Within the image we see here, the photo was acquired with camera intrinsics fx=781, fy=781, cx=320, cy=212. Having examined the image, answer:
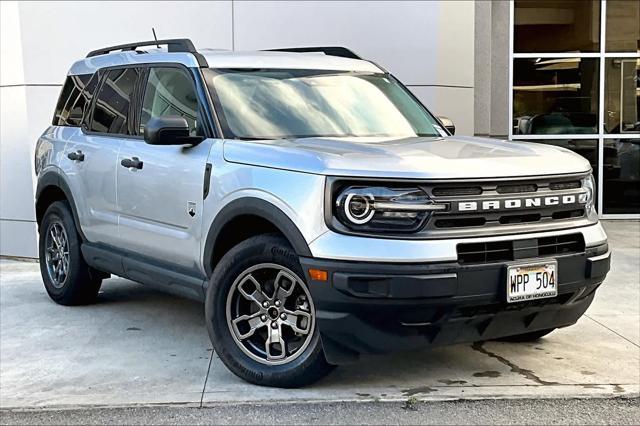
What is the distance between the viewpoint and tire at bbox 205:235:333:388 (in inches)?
172

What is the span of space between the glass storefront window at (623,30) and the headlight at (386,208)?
30.1 ft

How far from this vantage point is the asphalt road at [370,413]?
13.4ft

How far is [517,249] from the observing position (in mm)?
4156

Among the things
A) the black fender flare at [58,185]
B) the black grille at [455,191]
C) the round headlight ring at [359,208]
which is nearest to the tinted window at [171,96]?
the black fender flare at [58,185]

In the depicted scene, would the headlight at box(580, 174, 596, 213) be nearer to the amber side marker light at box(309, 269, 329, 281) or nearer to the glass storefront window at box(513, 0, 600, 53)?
the amber side marker light at box(309, 269, 329, 281)

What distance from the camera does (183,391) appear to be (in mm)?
4570

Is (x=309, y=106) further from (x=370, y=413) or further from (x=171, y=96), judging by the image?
(x=370, y=413)

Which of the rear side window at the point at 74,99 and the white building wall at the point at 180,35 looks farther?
the white building wall at the point at 180,35

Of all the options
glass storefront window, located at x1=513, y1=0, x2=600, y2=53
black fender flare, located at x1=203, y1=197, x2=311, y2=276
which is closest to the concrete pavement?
black fender flare, located at x1=203, y1=197, x2=311, y2=276

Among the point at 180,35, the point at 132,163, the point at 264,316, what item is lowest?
the point at 264,316

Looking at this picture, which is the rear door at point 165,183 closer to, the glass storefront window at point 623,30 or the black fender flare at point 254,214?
the black fender flare at point 254,214

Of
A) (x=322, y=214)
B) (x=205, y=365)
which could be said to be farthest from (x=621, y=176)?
(x=322, y=214)

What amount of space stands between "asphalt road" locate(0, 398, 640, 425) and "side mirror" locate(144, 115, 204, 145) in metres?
1.64

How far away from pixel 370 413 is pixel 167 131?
211 centimetres
